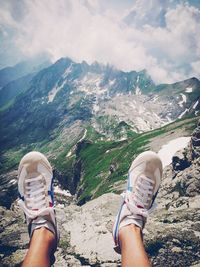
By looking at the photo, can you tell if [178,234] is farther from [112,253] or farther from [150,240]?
[112,253]

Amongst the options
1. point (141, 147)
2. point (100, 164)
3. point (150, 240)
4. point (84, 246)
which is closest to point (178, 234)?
point (150, 240)

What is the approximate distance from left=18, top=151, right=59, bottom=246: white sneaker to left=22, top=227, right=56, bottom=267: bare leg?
22 centimetres

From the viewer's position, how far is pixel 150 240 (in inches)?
354

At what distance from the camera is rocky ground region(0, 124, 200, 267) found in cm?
851

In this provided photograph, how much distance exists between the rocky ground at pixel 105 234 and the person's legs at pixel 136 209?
1.27 m

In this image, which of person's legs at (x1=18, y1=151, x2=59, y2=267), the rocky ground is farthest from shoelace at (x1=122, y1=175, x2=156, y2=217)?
person's legs at (x1=18, y1=151, x2=59, y2=267)

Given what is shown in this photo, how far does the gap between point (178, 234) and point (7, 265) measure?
4.72 metres

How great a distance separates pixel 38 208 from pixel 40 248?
1711mm

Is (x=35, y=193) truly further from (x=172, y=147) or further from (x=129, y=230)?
(x=172, y=147)

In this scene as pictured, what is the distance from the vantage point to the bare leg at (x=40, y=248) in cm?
582

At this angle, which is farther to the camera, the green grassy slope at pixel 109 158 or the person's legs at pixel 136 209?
the green grassy slope at pixel 109 158

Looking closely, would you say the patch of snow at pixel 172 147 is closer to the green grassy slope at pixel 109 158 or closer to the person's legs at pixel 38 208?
the green grassy slope at pixel 109 158

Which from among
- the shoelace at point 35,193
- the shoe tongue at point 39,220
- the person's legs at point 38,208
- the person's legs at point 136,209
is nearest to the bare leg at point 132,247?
the person's legs at point 136,209

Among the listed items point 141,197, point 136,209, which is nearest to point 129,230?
point 136,209
